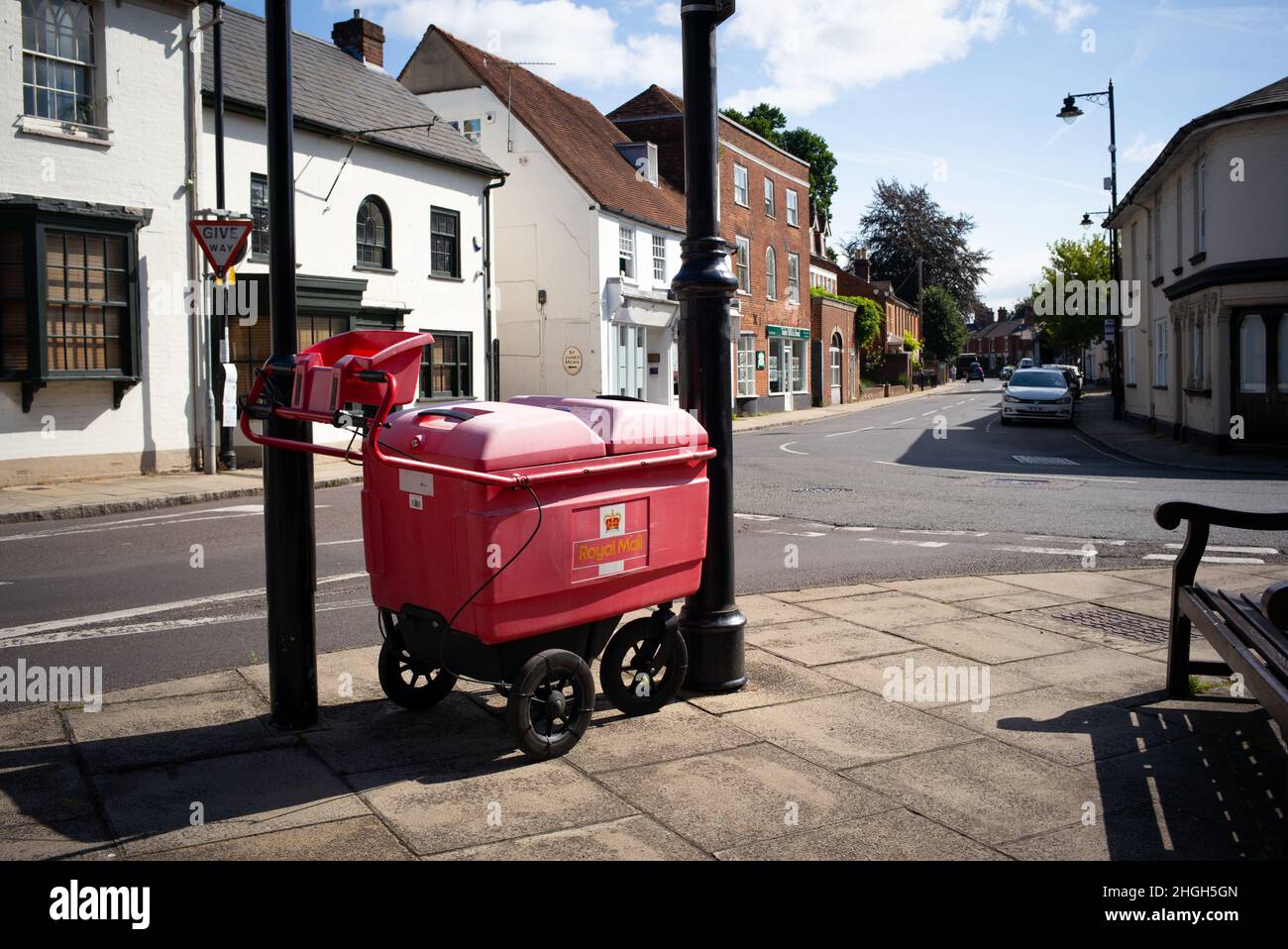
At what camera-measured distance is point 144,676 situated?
5.66 meters

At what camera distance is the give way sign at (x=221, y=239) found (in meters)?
14.8

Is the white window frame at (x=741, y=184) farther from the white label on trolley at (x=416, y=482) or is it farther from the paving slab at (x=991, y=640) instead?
the white label on trolley at (x=416, y=482)

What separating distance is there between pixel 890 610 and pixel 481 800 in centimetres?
390

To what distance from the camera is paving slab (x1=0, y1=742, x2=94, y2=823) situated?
3.82 metres

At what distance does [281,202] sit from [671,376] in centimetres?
3120

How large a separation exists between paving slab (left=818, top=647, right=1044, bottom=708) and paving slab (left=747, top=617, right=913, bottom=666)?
0.38 ft

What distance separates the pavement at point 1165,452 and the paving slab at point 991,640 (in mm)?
13224

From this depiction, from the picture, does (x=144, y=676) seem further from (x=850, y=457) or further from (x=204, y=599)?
(x=850, y=457)

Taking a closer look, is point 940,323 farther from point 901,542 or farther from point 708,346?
point 708,346

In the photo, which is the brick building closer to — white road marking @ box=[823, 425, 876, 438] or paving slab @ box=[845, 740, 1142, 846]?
white road marking @ box=[823, 425, 876, 438]

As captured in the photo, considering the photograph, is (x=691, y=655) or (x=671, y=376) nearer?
(x=691, y=655)

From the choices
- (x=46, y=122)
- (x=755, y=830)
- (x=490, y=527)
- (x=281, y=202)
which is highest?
(x=46, y=122)

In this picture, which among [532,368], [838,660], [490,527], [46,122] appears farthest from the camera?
[532,368]

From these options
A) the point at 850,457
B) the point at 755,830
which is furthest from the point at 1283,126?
the point at 755,830
